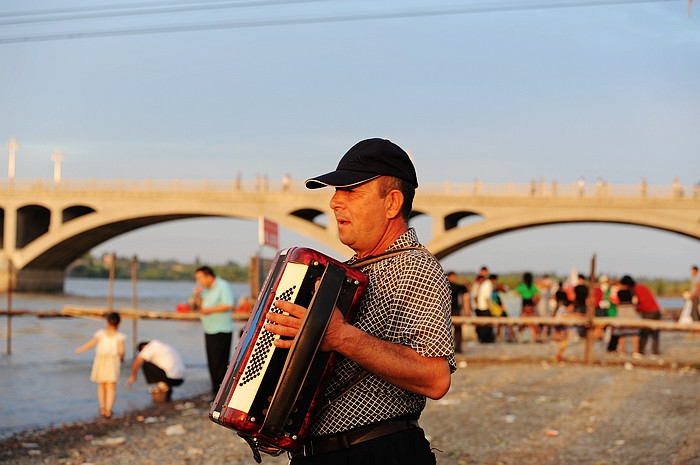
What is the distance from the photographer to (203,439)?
25.9 feet

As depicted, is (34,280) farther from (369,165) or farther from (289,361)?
(289,361)

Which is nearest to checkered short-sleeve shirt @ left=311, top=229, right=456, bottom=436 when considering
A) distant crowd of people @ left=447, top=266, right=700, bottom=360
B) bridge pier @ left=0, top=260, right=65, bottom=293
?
distant crowd of people @ left=447, top=266, right=700, bottom=360

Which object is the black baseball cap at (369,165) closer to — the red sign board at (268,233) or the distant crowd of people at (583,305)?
the red sign board at (268,233)

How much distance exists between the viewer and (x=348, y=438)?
240cm

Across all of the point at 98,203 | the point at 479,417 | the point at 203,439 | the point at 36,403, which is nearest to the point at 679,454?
the point at 479,417

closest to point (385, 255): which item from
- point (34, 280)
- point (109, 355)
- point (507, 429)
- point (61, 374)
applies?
point (507, 429)

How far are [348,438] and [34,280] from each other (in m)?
58.3

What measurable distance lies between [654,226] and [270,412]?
42.7 meters

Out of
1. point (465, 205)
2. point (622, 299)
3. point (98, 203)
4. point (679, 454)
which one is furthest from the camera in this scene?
point (98, 203)

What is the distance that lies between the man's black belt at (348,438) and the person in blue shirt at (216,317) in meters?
7.76

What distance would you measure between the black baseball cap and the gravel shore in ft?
9.58

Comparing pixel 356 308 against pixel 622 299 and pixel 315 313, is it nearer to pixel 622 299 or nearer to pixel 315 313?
pixel 315 313

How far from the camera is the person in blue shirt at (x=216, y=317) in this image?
10.1 metres

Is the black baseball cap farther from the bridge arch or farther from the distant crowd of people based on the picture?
the bridge arch
